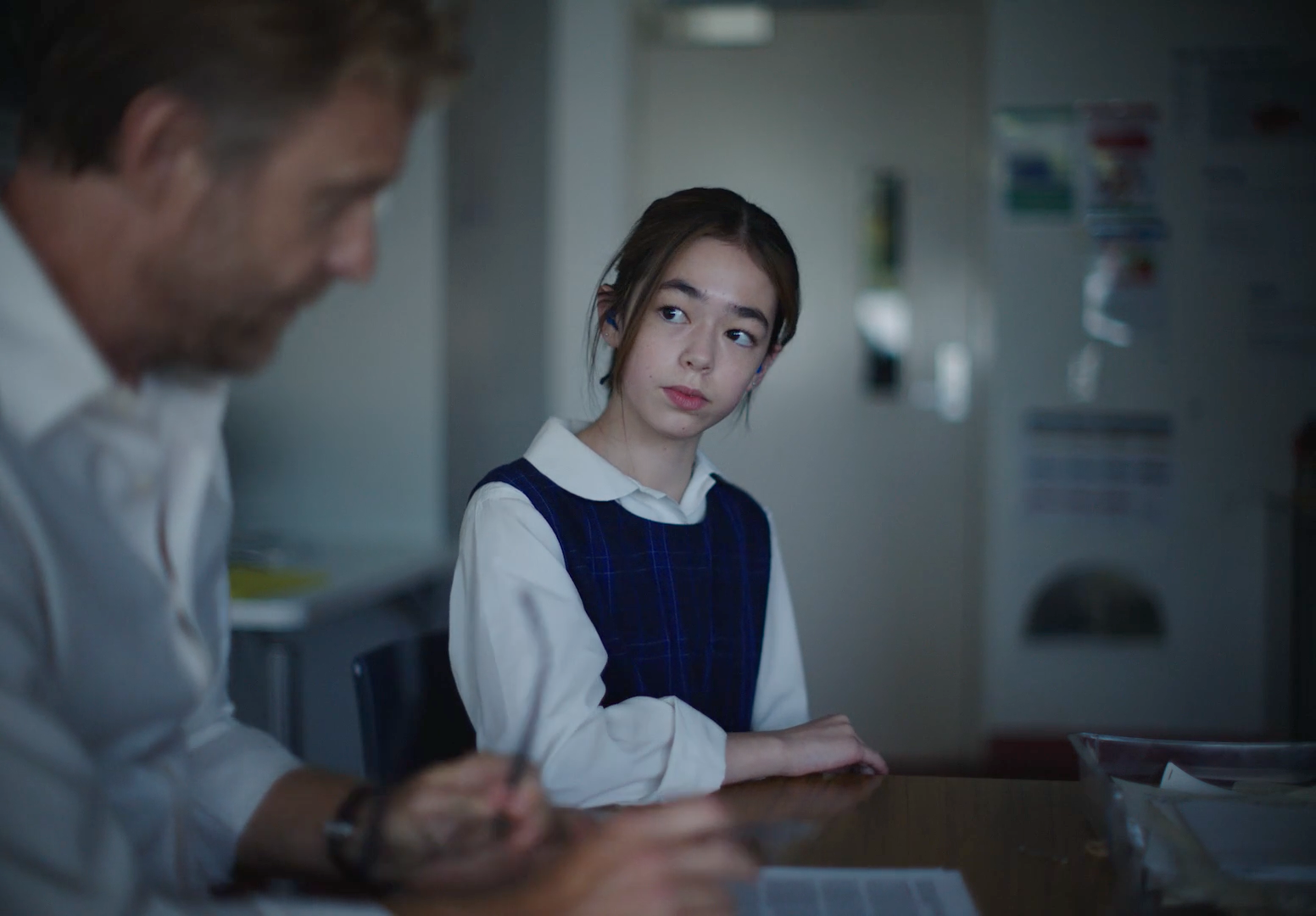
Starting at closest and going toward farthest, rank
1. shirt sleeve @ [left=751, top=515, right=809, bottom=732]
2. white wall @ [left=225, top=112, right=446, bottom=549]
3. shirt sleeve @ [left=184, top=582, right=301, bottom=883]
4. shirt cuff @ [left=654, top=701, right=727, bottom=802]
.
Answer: shirt sleeve @ [left=184, top=582, right=301, bottom=883]
shirt cuff @ [left=654, top=701, right=727, bottom=802]
shirt sleeve @ [left=751, top=515, right=809, bottom=732]
white wall @ [left=225, top=112, right=446, bottom=549]

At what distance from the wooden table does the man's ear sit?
0.56 m

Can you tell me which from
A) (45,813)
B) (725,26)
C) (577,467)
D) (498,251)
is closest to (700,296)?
(577,467)

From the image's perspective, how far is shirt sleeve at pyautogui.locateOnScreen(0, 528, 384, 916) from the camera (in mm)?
482

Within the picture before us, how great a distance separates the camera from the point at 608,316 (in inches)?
43.5

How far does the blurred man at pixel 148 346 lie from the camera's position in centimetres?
53

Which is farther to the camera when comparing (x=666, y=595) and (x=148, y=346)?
(x=666, y=595)

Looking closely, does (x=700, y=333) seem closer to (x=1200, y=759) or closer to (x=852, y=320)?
(x=1200, y=759)

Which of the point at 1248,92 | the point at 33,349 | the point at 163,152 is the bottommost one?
the point at 33,349

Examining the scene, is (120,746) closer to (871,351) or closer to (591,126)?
(591,126)

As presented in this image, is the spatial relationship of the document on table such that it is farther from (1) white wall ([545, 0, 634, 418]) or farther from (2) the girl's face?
(1) white wall ([545, 0, 634, 418])

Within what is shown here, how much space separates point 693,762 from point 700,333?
39 cm

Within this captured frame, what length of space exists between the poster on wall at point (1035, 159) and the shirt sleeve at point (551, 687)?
2.10 metres

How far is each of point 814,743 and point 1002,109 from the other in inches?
86.8

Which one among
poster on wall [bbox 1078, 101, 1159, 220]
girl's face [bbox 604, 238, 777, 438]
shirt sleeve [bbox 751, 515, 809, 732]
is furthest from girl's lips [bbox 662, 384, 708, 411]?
poster on wall [bbox 1078, 101, 1159, 220]
